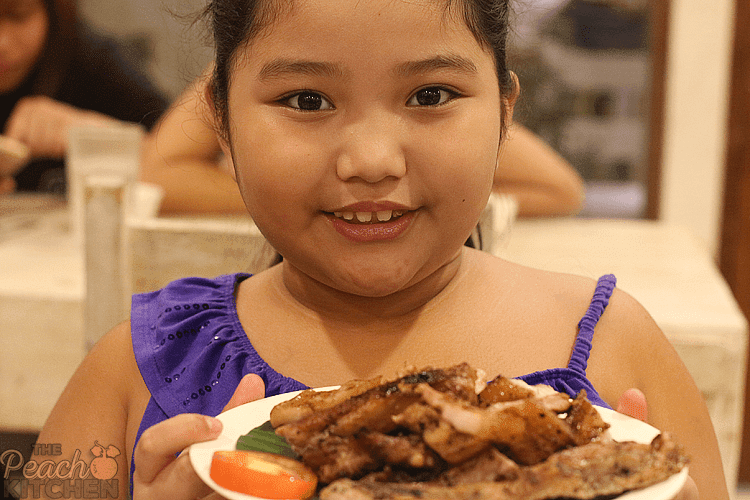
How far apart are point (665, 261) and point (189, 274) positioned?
1.14 m

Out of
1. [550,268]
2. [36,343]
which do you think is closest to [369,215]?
[550,268]

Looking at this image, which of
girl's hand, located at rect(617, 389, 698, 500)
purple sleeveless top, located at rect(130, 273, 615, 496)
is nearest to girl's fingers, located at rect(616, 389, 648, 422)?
girl's hand, located at rect(617, 389, 698, 500)

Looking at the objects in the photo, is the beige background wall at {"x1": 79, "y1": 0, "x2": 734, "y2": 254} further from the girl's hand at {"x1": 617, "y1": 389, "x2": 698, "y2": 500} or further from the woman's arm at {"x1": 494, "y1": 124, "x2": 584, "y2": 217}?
the girl's hand at {"x1": 617, "y1": 389, "x2": 698, "y2": 500}

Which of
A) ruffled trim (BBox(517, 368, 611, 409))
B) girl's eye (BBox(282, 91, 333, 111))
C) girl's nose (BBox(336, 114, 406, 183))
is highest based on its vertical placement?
girl's eye (BBox(282, 91, 333, 111))

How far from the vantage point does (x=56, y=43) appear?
9.10ft

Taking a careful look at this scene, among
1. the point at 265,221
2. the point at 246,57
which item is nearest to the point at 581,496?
the point at 265,221

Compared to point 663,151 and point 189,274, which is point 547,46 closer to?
point 663,151

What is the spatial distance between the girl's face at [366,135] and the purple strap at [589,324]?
21 centimetres

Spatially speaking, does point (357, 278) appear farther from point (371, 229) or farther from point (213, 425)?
point (213, 425)

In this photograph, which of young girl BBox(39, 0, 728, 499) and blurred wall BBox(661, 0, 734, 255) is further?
blurred wall BBox(661, 0, 734, 255)

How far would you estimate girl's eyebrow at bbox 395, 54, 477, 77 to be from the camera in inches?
28.0

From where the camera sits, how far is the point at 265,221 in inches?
31.1

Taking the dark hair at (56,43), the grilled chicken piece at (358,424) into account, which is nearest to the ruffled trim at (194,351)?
the grilled chicken piece at (358,424)

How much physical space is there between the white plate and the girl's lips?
189mm
